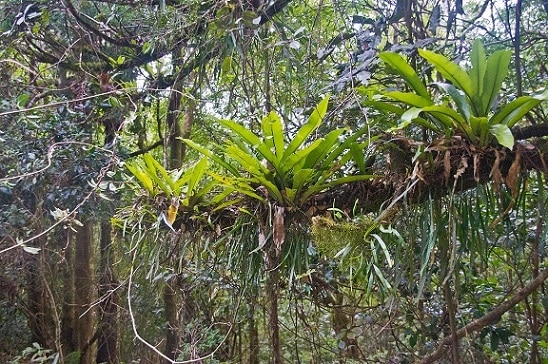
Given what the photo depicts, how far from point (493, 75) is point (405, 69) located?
0.14m

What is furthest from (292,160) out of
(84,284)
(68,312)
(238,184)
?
(68,312)

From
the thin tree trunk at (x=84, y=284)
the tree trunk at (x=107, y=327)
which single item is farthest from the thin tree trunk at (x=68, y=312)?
the tree trunk at (x=107, y=327)

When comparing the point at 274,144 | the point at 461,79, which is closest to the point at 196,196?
the point at 274,144

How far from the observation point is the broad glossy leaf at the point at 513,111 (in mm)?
738

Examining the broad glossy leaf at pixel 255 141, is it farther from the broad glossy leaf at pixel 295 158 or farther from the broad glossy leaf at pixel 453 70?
the broad glossy leaf at pixel 453 70

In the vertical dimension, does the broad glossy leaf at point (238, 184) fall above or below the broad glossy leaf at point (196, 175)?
below

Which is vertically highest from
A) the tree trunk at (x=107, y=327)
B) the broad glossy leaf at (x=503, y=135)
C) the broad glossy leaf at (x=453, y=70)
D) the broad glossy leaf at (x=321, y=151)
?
the broad glossy leaf at (x=453, y=70)

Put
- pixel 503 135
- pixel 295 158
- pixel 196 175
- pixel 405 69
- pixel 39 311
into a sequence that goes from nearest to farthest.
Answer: pixel 503 135 < pixel 405 69 < pixel 295 158 < pixel 196 175 < pixel 39 311

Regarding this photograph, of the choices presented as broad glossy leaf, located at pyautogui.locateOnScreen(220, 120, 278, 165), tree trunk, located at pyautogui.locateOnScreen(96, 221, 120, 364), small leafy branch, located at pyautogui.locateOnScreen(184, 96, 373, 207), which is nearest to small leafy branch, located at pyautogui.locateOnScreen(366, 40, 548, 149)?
small leafy branch, located at pyautogui.locateOnScreen(184, 96, 373, 207)

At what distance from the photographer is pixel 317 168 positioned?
99 cm

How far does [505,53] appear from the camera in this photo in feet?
2.44

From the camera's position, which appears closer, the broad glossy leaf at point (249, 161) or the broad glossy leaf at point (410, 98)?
the broad glossy leaf at point (410, 98)

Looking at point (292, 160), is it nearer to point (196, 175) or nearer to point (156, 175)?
point (196, 175)

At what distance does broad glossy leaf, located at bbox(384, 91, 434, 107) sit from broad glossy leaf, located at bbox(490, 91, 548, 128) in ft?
0.37
